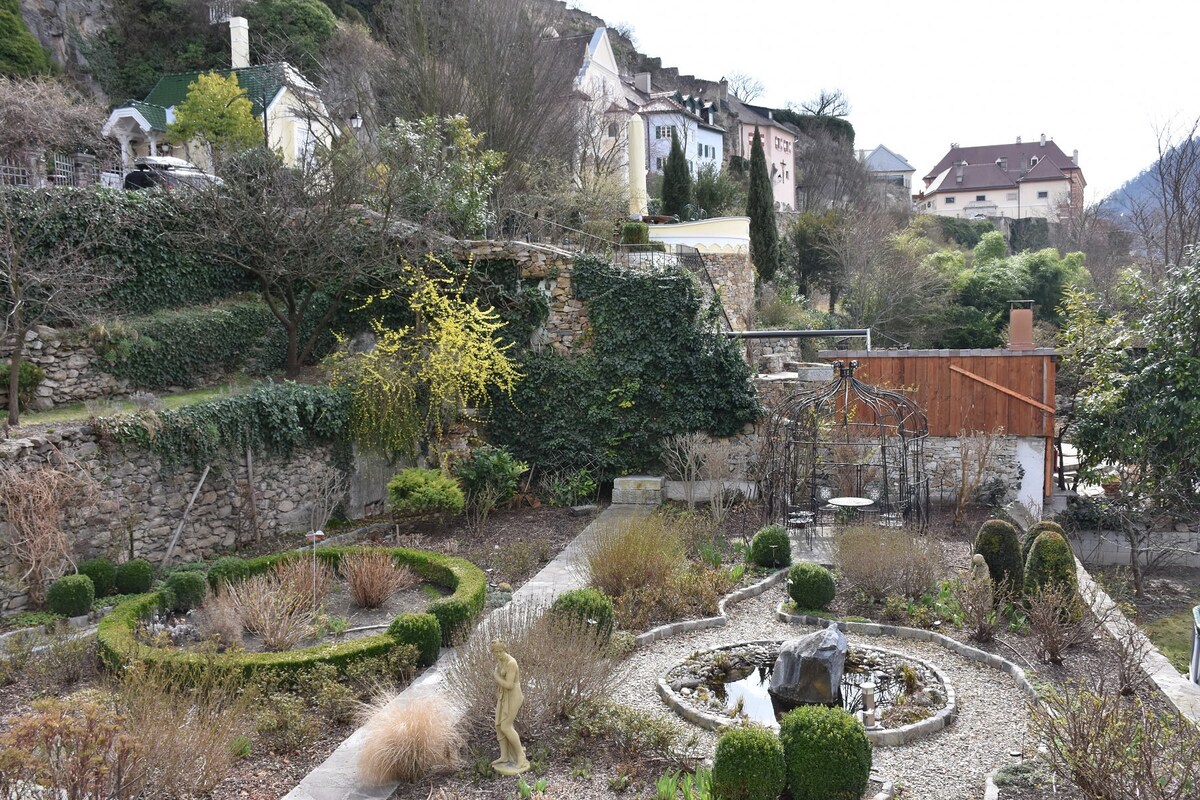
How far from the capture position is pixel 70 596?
9.05 m

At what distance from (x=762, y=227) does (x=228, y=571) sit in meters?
23.9

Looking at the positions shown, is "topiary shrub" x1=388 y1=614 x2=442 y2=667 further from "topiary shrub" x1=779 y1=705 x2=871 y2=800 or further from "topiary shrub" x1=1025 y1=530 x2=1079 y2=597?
"topiary shrub" x1=1025 y1=530 x2=1079 y2=597

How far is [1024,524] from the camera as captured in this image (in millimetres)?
12586

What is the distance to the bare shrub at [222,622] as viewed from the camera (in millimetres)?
8312

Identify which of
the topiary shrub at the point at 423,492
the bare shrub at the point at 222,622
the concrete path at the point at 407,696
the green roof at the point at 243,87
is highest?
the green roof at the point at 243,87

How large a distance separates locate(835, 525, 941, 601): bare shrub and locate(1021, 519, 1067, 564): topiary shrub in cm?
95

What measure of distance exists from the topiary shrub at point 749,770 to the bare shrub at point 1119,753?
1683 millimetres

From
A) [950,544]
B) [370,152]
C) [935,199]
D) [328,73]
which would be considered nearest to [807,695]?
[950,544]

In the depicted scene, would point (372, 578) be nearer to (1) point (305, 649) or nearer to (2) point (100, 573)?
(1) point (305, 649)

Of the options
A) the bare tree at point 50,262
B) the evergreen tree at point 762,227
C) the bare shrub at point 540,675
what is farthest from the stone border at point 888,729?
the evergreen tree at point 762,227

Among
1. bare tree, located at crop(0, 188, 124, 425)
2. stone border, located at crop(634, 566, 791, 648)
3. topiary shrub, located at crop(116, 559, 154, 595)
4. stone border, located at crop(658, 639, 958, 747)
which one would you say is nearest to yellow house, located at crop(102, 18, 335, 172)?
bare tree, located at crop(0, 188, 124, 425)

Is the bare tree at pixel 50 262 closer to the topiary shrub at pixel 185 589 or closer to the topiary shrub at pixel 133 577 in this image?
the topiary shrub at pixel 133 577

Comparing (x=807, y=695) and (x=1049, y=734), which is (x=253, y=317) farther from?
(x=1049, y=734)

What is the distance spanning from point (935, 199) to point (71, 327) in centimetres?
6205
